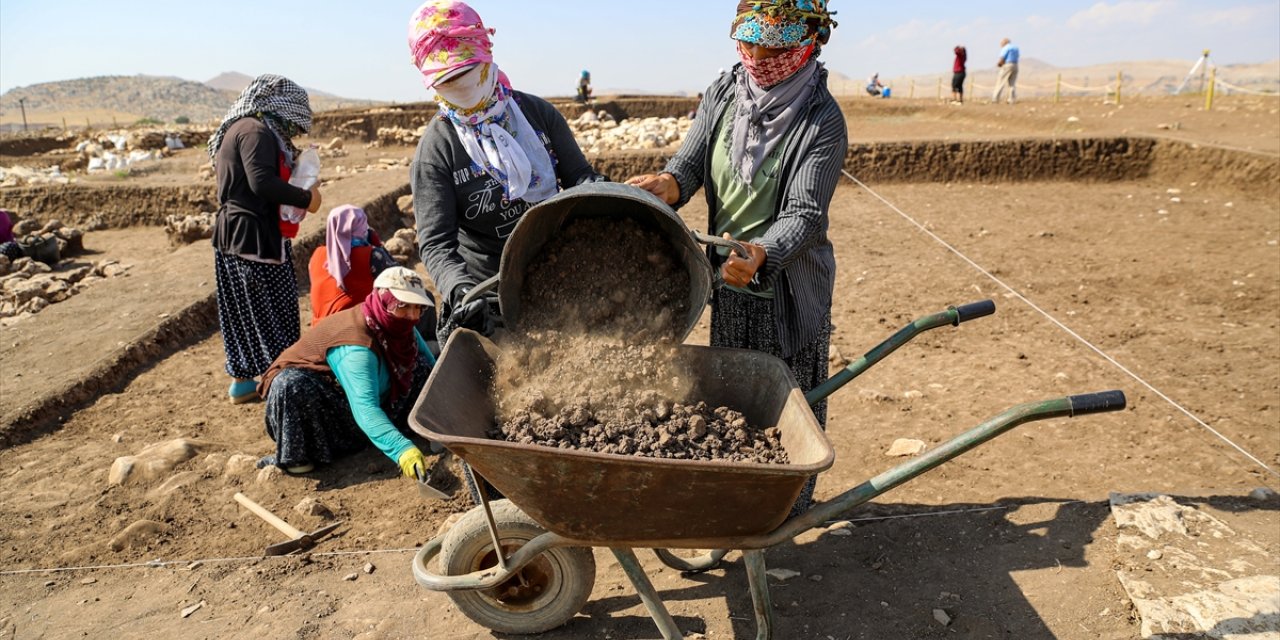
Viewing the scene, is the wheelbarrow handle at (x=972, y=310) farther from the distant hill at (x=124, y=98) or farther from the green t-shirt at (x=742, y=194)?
the distant hill at (x=124, y=98)

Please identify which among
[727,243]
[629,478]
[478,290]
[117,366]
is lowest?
[117,366]

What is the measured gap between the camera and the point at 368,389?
3.73 m

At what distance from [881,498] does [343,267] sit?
10.3 feet

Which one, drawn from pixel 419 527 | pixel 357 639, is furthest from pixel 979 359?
pixel 357 639

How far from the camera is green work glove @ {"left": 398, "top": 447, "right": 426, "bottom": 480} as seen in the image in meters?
3.35

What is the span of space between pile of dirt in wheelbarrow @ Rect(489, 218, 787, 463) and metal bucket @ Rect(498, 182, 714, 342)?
30 millimetres

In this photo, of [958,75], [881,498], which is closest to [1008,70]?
[958,75]

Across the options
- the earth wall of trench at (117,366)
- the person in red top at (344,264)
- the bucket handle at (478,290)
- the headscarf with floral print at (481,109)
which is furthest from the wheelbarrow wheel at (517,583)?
the earth wall of trench at (117,366)

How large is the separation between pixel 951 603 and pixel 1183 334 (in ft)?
11.5

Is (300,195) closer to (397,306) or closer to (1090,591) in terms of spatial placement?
(397,306)

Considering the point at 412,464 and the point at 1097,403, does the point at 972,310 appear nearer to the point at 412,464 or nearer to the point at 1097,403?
the point at 1097,403

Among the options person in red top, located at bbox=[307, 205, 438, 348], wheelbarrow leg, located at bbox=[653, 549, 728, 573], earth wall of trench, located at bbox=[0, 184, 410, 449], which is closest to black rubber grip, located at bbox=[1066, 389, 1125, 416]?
wheelbarrow leg, located at bbox=[653, 549, 728, 573]

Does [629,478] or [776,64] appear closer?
[629,478]

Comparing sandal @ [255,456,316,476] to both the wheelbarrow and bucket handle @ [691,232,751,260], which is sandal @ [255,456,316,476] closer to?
the wheelbarrow
